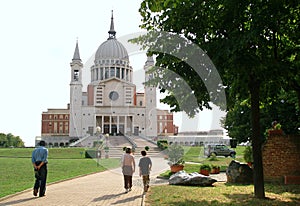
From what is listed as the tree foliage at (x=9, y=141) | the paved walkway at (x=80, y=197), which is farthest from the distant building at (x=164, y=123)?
the paved walkway at (x=80, y=197)

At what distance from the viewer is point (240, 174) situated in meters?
13.7

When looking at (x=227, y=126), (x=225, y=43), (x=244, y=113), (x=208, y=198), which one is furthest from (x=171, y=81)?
(x=227, y=126)

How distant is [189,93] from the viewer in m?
11.7

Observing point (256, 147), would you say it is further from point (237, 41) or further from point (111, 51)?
point (111, 51)

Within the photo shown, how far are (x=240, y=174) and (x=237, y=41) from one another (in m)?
6.84

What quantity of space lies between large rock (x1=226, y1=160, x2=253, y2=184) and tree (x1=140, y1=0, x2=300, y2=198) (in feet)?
11.5

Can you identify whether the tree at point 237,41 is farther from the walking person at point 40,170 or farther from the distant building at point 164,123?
the distant building at point 164,123

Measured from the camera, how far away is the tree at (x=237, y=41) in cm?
862

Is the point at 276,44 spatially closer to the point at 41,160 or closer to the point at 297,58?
the point at 297,58

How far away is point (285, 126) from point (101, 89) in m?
60.4

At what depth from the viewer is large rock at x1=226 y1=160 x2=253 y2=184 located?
13.7 metres

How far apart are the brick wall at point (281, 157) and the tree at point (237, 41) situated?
2436mm

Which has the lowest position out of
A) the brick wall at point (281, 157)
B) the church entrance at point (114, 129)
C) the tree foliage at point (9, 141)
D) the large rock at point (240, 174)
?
the large rock at point (240, 174)

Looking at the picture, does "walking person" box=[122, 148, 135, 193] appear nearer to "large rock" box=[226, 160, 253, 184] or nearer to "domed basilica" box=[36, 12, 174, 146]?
"large rock" box=[226, 160, 253, 184]
